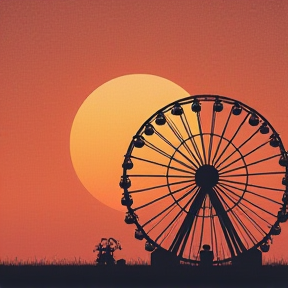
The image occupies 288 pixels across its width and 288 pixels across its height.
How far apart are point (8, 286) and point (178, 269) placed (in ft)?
33.9

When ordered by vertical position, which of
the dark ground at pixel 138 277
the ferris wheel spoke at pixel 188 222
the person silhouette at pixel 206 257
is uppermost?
the ferris wheel spoke at pixel 188 222

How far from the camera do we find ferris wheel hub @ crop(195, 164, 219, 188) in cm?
7625

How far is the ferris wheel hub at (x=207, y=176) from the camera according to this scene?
76.2 metres

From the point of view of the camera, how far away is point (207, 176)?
250ft

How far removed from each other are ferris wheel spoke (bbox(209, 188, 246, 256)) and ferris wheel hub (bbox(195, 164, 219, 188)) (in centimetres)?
40

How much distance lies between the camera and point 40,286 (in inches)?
2496

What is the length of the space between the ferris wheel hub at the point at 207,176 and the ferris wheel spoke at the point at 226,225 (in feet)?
1.31

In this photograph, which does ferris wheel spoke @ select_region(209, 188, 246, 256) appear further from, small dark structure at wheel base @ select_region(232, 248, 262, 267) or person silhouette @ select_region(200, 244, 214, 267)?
person silhouette @ select_region(200, 244, 214, 267)

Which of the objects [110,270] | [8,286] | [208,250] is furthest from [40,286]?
[208,250]

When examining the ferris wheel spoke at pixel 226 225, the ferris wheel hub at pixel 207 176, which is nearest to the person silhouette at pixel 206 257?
the ferris wheel spoke at pixel 226 225

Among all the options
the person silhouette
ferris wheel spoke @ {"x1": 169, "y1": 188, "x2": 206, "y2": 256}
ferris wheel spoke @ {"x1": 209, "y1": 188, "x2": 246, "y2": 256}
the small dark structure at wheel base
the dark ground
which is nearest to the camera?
the dark ground

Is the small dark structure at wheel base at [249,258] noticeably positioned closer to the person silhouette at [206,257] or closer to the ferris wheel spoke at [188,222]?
the person silhouette at [206,257]

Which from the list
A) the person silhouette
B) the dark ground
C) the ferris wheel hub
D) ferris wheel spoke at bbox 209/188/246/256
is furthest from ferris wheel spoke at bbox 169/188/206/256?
the dark ground

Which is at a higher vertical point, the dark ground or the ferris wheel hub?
the ferris wheel hub
